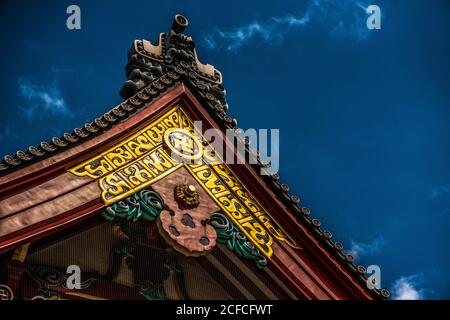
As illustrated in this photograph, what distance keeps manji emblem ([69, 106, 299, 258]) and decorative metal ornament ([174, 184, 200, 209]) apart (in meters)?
0.26

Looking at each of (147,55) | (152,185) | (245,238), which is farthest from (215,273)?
(147,55)

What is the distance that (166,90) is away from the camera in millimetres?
12773

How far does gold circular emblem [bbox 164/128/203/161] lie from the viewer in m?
12.3

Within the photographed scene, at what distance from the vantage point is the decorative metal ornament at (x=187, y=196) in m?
11.8

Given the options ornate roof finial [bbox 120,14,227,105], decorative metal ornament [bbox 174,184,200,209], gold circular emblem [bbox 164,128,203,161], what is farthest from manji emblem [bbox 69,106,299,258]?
ornate roof finial [bbox 120,14,227,105]

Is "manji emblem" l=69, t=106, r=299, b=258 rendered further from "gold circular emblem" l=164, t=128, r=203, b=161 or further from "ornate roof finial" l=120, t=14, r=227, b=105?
"ornate roof finial" l=120, t=14, r=227, b=105

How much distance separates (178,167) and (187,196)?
0.48 metres

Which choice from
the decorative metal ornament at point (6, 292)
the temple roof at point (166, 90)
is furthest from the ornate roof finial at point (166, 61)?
the decorative metal ornament at point (6, 292)

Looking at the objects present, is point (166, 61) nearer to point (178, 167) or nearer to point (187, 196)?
point (178, 167)

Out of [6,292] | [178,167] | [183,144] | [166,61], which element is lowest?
[6,292]

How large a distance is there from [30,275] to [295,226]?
3.14 meters

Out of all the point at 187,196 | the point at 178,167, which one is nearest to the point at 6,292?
the point at 187,196
